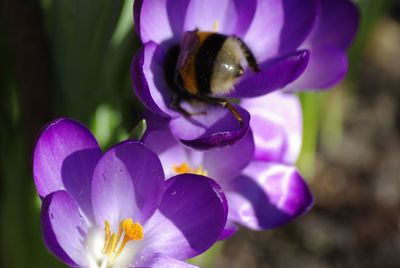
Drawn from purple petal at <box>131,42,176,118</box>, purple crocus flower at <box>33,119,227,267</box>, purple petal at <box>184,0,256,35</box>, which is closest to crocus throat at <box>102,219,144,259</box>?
purple crocus flower at <box>33,119,227,267</box>

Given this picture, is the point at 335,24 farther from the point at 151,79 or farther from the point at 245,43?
the point at 151,79

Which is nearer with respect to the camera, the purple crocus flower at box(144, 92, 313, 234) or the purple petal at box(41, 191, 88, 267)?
the purple petal at box(41, 191, 88, 267)

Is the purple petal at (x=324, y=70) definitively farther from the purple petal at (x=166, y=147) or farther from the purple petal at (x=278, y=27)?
the purple petal at (x=166, y=147)

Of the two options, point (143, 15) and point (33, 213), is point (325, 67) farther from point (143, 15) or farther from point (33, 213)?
point (33, 213)

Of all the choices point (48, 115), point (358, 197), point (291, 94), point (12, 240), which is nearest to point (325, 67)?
point (291, 94)

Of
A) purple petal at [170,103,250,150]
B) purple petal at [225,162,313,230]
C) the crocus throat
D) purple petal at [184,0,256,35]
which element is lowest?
purple petal at [225,162,313,230]

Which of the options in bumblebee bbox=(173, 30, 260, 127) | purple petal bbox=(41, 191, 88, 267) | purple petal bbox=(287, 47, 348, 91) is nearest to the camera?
purple petal bbox=(41, 191, 88, 267)

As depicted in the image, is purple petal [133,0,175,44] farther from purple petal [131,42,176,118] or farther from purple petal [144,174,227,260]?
purple petal [144,174,227,260]

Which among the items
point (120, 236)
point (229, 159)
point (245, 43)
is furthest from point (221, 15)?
point (120, 236)
